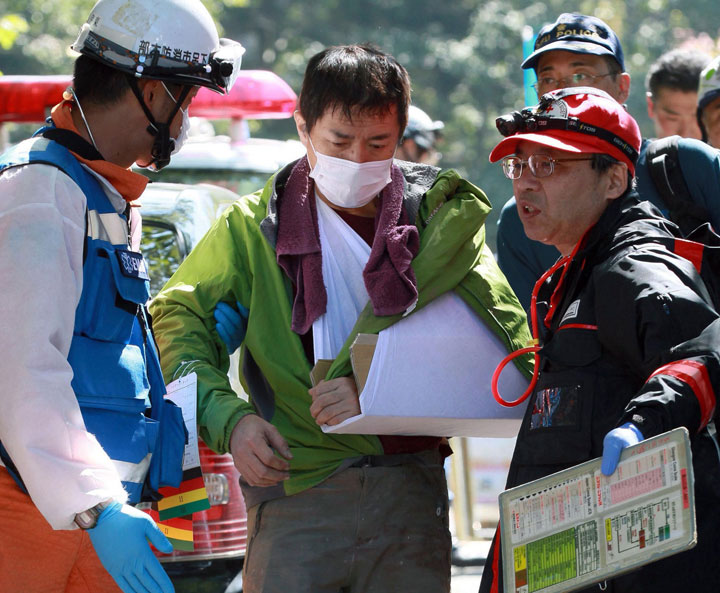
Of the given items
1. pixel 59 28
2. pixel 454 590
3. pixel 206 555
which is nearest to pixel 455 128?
pixel 59 28

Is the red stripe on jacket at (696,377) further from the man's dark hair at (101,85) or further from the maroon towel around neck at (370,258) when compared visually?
the man's dark hair at (101,85)

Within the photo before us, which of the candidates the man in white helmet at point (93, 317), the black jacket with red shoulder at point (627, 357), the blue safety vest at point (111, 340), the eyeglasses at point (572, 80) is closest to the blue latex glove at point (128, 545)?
the man in white helmet at point (93, 317)

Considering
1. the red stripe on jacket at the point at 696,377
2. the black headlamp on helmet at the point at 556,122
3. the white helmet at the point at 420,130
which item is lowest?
the red stripe on jacket at the point at 696,377

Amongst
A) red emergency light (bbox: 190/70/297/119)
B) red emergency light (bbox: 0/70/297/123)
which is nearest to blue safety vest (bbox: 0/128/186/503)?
red emergency light (bbox: 0/70/297/123)

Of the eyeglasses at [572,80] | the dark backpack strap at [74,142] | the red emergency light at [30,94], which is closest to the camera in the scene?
the dark backpack strap at [74,142]

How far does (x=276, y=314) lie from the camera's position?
11.6ft

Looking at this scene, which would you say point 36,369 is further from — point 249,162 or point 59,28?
point 59,28

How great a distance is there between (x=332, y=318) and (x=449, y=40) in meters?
30.9

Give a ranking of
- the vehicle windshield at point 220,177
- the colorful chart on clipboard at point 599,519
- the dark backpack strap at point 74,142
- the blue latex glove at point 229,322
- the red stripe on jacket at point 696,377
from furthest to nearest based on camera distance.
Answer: the vehicle windshield at point 220,177 < the blue latex glove at point 229,322 < the dark backpack strap at point 74,142 < the red stripe on jacket at point 696,377 < the colorful chart on clipboard at point 599,519

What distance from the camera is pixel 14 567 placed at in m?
2.89

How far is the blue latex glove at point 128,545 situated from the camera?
8.81 feet

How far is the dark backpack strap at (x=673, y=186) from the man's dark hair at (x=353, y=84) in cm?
86

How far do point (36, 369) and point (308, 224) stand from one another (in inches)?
44.5

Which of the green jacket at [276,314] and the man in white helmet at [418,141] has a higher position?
the man in white helmet at [418,141]
